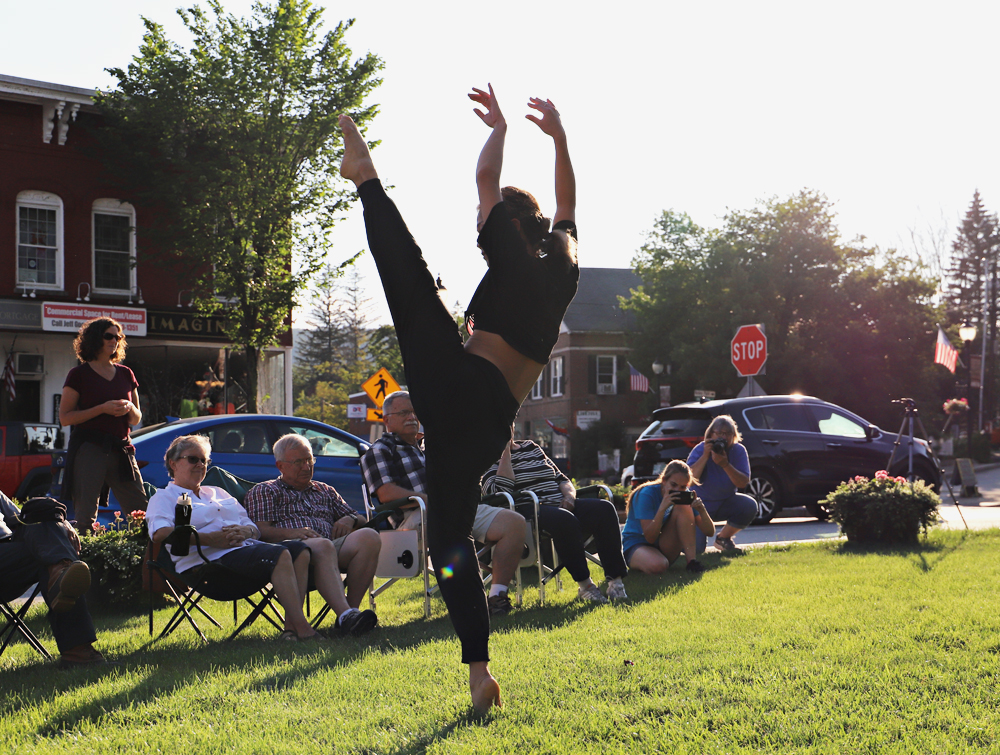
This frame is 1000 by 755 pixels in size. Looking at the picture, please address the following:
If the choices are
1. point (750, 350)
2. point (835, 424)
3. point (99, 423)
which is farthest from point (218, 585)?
point (750, 350)

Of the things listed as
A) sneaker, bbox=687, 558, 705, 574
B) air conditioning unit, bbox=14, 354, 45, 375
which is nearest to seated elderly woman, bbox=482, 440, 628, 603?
sneaker, bbox=687, 558, 705, 574

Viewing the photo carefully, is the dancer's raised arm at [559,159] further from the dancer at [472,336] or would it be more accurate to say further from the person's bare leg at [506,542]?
the person's bare leg at [506,542]

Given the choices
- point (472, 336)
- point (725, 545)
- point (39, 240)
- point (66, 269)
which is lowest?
point (725, 545)

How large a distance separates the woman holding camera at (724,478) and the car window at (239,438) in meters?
4.87

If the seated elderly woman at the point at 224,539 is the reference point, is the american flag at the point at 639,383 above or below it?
above

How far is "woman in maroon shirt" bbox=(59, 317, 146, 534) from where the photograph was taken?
6867 millimetres

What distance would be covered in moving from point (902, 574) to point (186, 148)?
19.2 m

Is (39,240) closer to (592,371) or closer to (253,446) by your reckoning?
(253,446)

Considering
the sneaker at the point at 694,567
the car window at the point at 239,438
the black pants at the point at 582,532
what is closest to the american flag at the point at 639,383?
→ the car window at the point at 239,438

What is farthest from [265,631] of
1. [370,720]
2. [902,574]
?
[902,574]

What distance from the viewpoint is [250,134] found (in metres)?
21.2

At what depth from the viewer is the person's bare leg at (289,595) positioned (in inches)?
207

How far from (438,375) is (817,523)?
11650mm

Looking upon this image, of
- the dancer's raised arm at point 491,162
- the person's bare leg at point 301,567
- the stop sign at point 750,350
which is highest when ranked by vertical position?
the stop sign at point 750,350
